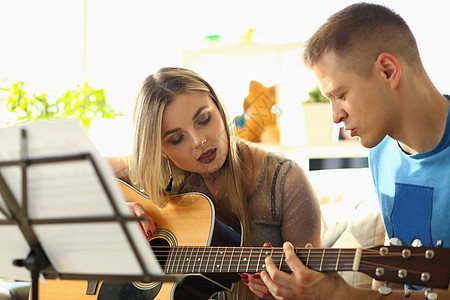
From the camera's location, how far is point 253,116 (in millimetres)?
3242

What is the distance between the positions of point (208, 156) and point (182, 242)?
29 centimetres

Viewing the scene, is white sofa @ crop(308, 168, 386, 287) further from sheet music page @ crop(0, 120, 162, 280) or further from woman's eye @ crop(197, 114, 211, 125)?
sheet music page @ crop(0, 120, 162, 280)

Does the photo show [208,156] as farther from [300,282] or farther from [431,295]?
[431,295]

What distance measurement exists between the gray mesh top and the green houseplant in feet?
5.31

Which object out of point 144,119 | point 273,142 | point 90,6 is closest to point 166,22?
point 90,6

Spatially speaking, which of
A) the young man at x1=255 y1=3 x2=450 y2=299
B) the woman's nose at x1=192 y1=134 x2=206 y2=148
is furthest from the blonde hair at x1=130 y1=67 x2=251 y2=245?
the young man at x1=255 y1=3 x2=450 y2=299

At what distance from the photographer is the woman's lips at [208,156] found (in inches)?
71.0

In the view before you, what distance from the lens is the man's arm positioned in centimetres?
131

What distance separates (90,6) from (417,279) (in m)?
3.18

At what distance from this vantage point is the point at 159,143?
183 centimetres

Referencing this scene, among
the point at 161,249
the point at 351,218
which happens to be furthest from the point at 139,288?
the point at 351,218

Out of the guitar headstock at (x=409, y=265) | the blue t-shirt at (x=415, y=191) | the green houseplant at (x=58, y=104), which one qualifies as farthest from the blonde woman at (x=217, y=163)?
the green houseplant at (x=58, y=104)

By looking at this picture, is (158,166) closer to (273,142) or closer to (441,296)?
(441,296)

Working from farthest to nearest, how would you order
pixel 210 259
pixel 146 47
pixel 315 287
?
pixel 146 47 < pixel 210 259 < pixel 315 287
